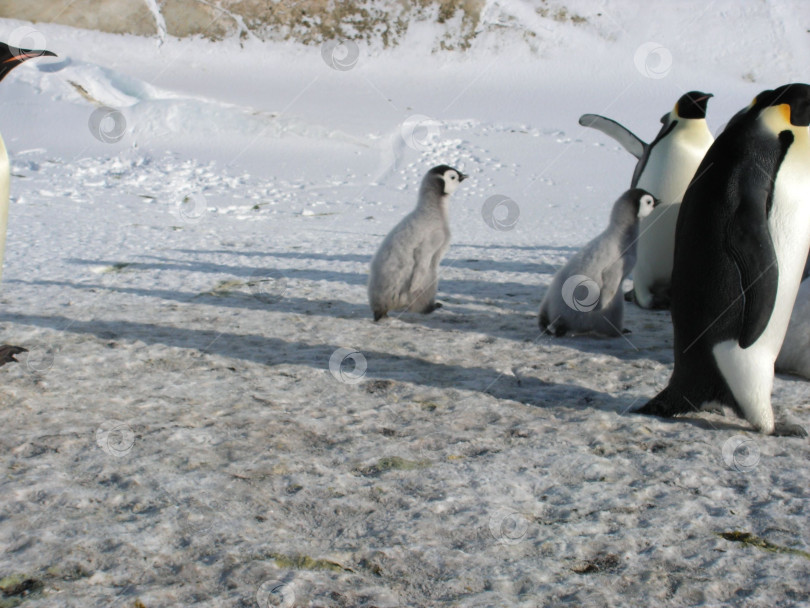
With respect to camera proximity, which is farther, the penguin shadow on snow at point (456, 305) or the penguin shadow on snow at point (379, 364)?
the penguin shadow on snow at point (456, 305)

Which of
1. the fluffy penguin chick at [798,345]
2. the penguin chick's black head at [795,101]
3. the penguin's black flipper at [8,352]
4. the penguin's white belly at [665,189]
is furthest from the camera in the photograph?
the penguin's white belly at [665,189]

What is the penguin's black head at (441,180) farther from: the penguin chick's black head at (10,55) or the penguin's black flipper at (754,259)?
the penguin chick's black head at (10,55)

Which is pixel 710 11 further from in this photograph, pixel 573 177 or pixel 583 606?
pixel 583 606

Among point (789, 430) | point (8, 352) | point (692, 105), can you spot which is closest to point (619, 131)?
point (692, 105)

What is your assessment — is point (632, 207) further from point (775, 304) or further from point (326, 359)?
point (326, 359)

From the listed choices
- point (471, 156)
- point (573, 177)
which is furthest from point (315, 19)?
point (573, 177)

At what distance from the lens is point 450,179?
13.3 ft

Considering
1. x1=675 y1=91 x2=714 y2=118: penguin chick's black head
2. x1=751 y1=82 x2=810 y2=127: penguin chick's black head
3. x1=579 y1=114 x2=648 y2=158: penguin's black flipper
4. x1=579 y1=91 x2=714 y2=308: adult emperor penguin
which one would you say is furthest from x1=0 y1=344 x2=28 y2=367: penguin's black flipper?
x1=579 y1=114 x2=648 y2=158: penguin's black flipper

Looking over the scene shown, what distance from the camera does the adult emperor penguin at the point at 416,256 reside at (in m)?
3.84

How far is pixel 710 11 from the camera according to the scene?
17703 millimetres

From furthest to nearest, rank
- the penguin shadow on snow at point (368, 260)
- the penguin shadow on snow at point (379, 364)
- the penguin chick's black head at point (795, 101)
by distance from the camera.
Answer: the penguin shadow on snow at point (368, 260)
the penguin shadow on snow at point (379, 364)
the penguin chick's black head at point (795, 101)

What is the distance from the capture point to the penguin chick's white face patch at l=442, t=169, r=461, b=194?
4.04 meters

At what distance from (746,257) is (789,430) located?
552 millimetres

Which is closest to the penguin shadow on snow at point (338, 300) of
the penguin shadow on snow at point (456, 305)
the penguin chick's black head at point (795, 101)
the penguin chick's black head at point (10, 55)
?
the penguin shadow on snow at point (456, 305)
